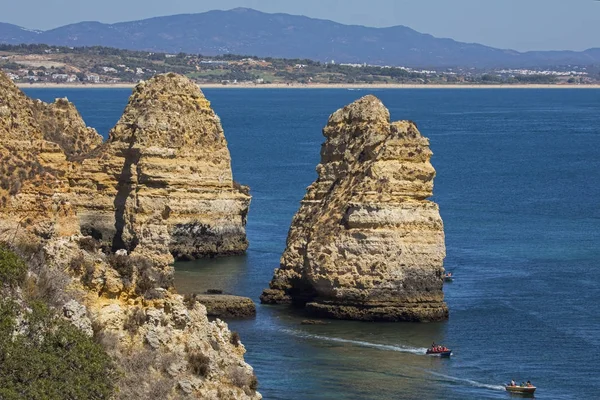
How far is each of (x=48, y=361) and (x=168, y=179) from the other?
138 feet

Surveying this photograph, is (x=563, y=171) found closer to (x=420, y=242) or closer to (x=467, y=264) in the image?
(x=467, y=264)

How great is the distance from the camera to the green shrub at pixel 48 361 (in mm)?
24547

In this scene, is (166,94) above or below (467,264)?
above

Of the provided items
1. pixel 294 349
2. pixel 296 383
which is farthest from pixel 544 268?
pixel 296 383

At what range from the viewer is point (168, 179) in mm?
67375

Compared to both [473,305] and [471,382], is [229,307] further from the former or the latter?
[471,382]

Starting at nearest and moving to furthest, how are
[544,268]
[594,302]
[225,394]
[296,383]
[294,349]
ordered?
[225,394]
[296,383]
[294,349]
[594,302]
[544,268]

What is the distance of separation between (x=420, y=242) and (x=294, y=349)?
6.81 meters

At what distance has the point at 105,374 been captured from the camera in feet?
86.6

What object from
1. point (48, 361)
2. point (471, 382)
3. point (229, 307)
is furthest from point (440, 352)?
point (48, 361)

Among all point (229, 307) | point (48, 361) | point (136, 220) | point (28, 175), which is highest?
point (28, 175)

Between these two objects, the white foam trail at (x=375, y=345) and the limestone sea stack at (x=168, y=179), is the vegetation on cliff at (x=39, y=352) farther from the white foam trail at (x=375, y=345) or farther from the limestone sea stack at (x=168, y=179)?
the limestone sea stack at (x=168, y=179)

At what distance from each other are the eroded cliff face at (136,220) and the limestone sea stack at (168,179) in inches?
2.3

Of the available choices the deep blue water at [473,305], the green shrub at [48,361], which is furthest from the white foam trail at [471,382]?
the green shrub at [48,361]
